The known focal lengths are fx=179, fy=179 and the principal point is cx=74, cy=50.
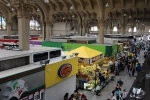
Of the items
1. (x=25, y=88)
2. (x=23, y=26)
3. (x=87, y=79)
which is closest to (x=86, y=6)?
(x=87, y=79)

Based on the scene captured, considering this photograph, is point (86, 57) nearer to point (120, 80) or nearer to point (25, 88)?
point (120, 80)

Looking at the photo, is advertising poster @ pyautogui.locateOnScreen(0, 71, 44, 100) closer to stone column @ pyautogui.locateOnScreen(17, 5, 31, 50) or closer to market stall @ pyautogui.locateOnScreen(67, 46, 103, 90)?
stone column @ pyautogui.locateOnScreen(17, 5, 31, 50)

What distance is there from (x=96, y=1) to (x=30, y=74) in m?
18.8

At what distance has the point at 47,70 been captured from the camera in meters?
8.52

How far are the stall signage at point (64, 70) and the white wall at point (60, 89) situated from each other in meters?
0.49

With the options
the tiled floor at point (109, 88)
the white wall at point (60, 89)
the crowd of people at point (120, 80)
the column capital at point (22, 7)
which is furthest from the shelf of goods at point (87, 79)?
the column capital at point (22, 7)

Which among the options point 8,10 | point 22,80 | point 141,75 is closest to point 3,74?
point 22,80

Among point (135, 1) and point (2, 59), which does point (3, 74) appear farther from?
point (135, 1)

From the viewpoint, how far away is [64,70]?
9812 millimetres

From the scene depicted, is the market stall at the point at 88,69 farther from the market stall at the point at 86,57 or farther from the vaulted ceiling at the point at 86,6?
the vaulted ceiling at the point at 86,6

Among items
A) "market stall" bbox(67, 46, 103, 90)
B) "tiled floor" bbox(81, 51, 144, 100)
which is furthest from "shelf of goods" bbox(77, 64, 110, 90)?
"tiled floor" bbox(81, 51, 144, 100)

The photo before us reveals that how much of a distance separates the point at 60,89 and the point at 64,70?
1059 millimetres

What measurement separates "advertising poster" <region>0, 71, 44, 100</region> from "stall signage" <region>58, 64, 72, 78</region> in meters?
1.45

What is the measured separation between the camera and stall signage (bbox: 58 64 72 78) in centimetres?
943
